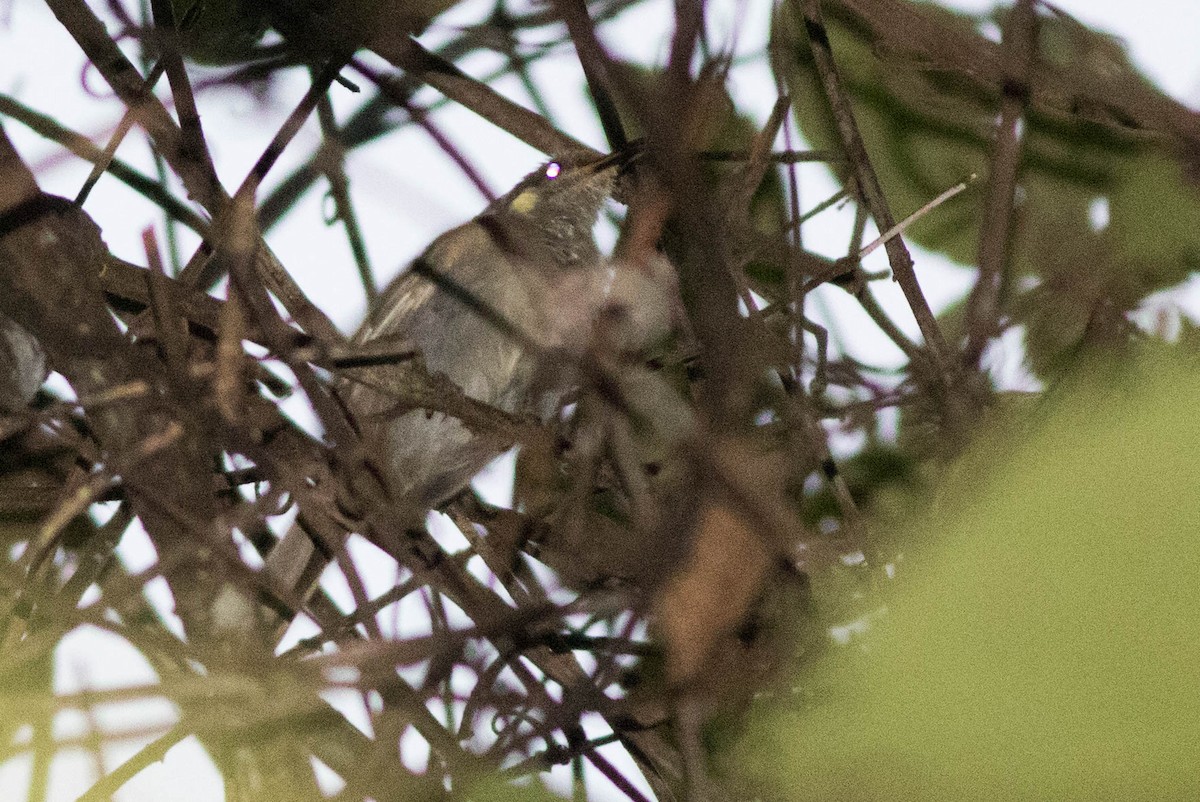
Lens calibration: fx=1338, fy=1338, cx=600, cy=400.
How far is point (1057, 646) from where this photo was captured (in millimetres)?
685

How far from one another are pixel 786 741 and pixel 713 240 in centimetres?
32

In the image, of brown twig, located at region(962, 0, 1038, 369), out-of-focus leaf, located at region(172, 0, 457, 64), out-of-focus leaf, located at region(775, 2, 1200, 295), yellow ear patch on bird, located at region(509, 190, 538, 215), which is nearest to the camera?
brown twig, located at region(962, 0, 1038, 369)

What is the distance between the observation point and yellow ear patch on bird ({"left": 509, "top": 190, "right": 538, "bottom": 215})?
134 inches

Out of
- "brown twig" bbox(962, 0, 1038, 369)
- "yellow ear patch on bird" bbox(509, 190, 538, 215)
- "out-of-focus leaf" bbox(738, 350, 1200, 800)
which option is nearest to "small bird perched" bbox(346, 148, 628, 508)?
"yellow ear patch on bird" bbox(509, 190, 538, 215)

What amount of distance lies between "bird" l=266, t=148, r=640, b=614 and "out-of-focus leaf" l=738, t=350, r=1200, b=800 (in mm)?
1505

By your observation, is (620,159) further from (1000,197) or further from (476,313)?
(1000,197)

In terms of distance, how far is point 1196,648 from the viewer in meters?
0.66

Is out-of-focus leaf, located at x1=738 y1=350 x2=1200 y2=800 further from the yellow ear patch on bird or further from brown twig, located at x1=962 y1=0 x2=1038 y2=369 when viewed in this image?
the yellow ear patch on bird

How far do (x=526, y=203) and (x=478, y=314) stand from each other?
1.03 metres

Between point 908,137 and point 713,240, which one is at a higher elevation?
point 908,137

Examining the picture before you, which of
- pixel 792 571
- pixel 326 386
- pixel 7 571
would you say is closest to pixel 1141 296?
pixel 792 571

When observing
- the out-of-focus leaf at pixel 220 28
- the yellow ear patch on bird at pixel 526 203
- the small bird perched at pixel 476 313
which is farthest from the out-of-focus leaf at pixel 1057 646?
the yellow ear patch on bird at pixel 526 203

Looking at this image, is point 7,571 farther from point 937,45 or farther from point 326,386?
point 937,45

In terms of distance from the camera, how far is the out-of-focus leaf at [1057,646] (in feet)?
2.15
